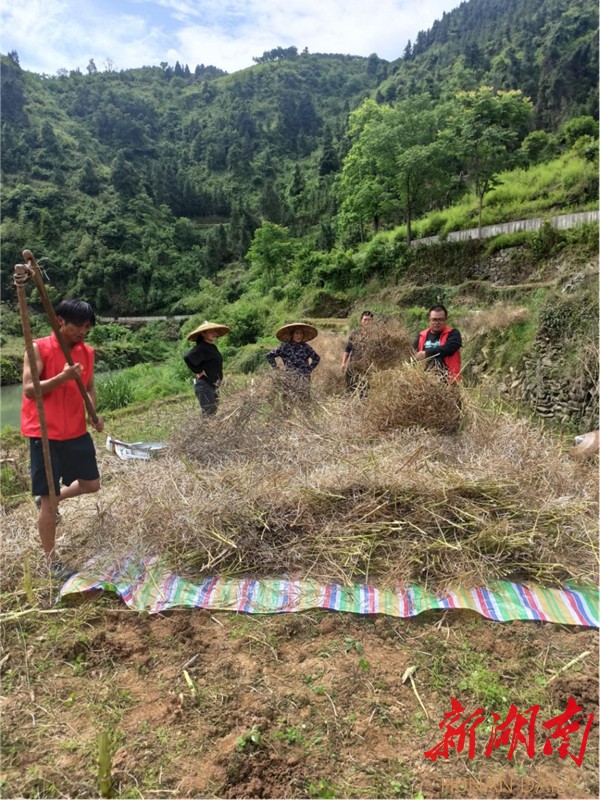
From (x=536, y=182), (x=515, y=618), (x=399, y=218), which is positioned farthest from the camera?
(x=399, y=218)

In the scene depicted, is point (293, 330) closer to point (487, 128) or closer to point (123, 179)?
point (487, 128)

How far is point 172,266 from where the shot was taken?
152 feet

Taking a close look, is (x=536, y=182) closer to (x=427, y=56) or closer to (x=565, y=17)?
(x=565, y=17)

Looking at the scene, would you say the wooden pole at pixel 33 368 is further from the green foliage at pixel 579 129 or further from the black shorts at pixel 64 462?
the green foliage at pixel 579 129

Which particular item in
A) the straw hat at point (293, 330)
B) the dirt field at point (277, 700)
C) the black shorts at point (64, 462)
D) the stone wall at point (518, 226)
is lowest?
the dirt field at point (277, 700)

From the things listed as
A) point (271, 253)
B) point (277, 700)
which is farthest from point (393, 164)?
point (277, 700)

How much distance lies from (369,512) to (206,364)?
2.55m

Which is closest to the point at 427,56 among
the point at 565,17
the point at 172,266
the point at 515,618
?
the point at 565,17

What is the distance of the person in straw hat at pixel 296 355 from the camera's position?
168 inches

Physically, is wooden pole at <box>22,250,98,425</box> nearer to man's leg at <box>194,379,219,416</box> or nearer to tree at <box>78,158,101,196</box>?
man's leg at <box>194,379,219,416</box>

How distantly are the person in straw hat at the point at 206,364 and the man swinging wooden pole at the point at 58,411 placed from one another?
181cm

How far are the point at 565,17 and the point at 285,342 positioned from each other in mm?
60962

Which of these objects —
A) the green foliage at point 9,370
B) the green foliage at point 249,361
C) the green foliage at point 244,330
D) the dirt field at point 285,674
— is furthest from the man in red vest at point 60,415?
the green foliage at point 9,370

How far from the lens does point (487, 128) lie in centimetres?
1445
